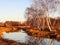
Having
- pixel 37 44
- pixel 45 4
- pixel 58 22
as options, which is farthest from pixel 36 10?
pixel 58 22

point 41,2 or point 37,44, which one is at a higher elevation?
point 41,2

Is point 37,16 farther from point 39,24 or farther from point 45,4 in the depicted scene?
point 45,4

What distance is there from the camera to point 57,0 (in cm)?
3089

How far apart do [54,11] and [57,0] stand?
5.71 ft

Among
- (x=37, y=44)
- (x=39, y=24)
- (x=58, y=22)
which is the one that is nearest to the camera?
(x=37, y=44)

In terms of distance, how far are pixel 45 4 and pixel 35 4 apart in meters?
2.90

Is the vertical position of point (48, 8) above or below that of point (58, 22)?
above

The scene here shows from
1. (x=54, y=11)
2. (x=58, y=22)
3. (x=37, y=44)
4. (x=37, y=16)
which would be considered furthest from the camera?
(x=58, y=22)

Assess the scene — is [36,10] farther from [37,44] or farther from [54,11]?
[37,44]

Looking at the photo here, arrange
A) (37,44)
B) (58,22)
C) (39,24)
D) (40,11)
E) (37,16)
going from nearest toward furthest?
1. (37,44)
2. (40,11)
3. (37,16)
4. (39,24)
5. (58,22)

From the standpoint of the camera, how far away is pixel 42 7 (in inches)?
1258

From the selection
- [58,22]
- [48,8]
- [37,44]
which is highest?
[48,8]

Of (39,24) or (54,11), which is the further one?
(39,24)

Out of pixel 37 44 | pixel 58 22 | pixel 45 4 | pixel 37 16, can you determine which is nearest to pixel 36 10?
pixel 37 16
